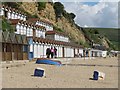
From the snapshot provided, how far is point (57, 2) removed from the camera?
118m

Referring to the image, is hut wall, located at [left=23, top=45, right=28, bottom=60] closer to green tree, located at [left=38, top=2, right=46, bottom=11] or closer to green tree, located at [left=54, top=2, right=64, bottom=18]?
green tree, located at [left=38, top=2, right=46, bottom=11]

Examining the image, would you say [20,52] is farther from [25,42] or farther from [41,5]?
[41,5]

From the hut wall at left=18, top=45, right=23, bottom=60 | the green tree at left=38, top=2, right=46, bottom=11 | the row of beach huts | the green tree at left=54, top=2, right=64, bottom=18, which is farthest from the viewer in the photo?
the green tree at left=54, top=2, right=64, bottom=18

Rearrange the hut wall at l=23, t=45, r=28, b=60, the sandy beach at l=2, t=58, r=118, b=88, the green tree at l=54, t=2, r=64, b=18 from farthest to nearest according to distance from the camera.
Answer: the green tree at l=54, t=2, r=64, b=18
the hut wall at l=23, t=45, r=28, b=60
the sandy beach at l=2, t=58, r=118, b=88

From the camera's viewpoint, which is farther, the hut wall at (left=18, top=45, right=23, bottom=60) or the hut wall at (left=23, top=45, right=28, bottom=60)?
the hut wall at (left=23, top=45, right=28, bottom=60)

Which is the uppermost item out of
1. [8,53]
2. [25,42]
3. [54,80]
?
[25,42]

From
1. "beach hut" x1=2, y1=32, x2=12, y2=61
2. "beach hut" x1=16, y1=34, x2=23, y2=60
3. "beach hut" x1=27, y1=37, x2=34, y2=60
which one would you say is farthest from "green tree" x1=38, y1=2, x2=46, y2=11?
"beach hut" x1=2, y1=32, x2=12, y2=61

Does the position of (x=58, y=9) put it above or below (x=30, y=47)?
above

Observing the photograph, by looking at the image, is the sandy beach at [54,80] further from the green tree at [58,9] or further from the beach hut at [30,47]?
the green tree at [58,9]

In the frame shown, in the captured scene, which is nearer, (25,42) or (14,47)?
(14,47)

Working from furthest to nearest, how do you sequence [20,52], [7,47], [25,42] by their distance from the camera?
[25,42], [20,52], [7,47]

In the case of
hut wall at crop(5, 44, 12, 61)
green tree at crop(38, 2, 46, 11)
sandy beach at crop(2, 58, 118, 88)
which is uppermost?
green tree at crop(38, 2, 46, 11)

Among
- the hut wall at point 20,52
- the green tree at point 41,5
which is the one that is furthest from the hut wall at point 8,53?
the green tree at point 41,5

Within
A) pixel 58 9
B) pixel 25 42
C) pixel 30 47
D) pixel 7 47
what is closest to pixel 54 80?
pixel 7 47
